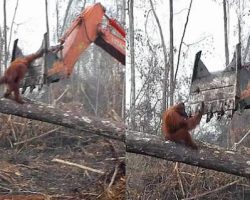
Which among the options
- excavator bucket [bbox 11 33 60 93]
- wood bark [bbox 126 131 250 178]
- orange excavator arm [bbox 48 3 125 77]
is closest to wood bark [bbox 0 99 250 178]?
wood bark [bbox 126 131 250 178]

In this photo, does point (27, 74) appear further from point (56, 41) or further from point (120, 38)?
point (120, 38)

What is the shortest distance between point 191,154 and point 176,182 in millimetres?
185

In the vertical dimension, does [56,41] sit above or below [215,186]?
above

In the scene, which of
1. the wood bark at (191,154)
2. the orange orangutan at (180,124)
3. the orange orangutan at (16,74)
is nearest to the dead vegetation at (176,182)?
the wood bark at (191,154)

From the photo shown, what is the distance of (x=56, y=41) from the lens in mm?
3268

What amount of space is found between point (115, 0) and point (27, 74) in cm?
67

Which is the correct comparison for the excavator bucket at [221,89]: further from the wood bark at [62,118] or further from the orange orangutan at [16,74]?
the orange orangutan at [16,74]

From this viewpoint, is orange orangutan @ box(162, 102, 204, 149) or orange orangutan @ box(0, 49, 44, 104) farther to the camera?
orange orangutan @ box(0, 49, 44, 104)

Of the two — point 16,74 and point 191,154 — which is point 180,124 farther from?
point 16,74

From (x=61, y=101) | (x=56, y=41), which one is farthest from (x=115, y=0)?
(x=61, y=101)

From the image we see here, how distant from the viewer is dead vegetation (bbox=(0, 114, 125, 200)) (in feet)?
10.6

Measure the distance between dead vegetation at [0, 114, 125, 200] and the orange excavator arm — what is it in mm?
358

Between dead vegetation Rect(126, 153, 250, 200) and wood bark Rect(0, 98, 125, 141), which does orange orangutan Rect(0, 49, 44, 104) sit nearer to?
wood bark Rect(0, 98, 125, 141)

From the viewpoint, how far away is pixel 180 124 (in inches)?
119
